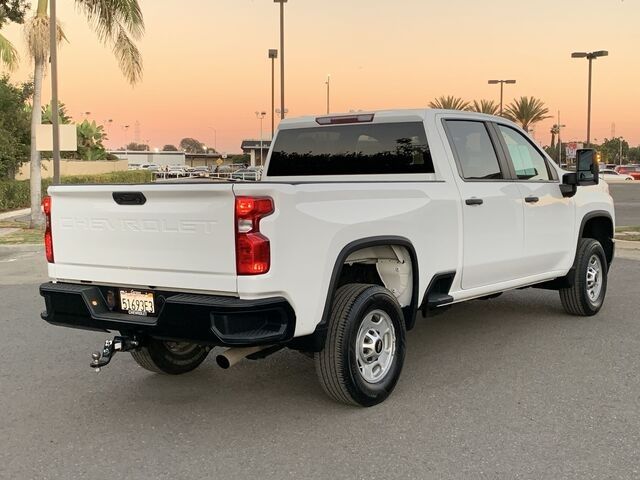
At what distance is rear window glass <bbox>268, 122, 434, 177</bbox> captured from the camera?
18.3ft

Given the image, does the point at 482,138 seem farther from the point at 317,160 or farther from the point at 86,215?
the point at 86,215

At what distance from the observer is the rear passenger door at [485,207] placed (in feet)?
17.9

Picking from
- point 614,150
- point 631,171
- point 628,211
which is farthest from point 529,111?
point 614,150

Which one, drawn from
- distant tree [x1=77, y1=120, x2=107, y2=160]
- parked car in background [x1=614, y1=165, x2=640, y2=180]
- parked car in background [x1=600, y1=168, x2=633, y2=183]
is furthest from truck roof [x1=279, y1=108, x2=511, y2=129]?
distant tree [x1=77, y1=120, x2=107, y2=160]

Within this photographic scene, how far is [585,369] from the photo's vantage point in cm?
544

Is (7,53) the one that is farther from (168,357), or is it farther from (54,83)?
(168,357)

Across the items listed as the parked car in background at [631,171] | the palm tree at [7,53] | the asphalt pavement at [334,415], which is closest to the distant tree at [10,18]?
the palm tree at [7,53]

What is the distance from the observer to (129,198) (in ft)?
13.9

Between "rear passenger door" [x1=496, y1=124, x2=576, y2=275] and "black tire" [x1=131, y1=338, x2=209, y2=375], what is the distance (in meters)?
3.00

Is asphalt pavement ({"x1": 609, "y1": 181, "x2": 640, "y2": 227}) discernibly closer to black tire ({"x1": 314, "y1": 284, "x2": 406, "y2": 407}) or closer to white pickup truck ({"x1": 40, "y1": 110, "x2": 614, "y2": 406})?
white pickup truck ({"x1": 40, "y1": 110, "x2": 614, "y2": 406})

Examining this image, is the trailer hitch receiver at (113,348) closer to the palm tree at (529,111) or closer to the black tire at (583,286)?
the black tire at (583,286)

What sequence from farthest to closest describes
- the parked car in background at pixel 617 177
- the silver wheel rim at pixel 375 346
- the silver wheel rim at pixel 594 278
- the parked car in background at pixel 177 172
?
the parked car in background at pixel 617 177 → the parked car in background at pixel 177 172 → the silver wheel rim at pixel 594 278 → the silver wheel rim at pixel 375 346

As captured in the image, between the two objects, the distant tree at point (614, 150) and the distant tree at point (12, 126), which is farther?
the distant tree at point (614, 150)

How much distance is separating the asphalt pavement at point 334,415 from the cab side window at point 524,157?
153cm
